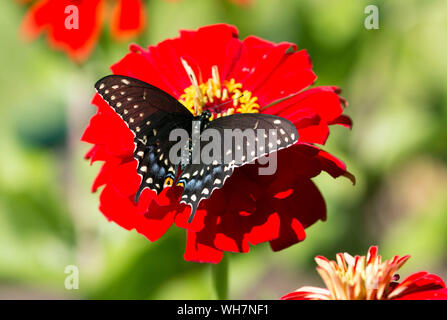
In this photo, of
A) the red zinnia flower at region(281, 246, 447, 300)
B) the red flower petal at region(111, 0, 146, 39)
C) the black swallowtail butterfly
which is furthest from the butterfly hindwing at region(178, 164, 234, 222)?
the red flower petal at region(111, 0, 146, 39)

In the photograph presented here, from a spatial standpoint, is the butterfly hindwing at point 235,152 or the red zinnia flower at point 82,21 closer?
the butterfly hindwing at point 235,152

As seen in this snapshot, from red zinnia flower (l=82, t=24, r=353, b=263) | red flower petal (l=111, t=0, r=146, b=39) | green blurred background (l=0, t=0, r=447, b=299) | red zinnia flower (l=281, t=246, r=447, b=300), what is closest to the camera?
red zinnia flower (l=281, t=246, r=447, b=300)

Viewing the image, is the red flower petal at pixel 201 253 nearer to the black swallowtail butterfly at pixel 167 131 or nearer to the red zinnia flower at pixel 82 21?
the black swallowtail butterfly at pixel 167 131

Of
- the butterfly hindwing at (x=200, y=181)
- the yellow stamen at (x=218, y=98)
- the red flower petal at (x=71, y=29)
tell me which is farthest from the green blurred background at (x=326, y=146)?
the butterfly hindwing at (x=200, y=181)

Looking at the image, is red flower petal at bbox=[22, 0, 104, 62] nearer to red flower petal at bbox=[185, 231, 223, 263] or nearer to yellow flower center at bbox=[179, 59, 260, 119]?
yellow flower center at bbox=[179, 59, 260, 119]

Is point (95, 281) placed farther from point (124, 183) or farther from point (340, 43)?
point (340, 43)
